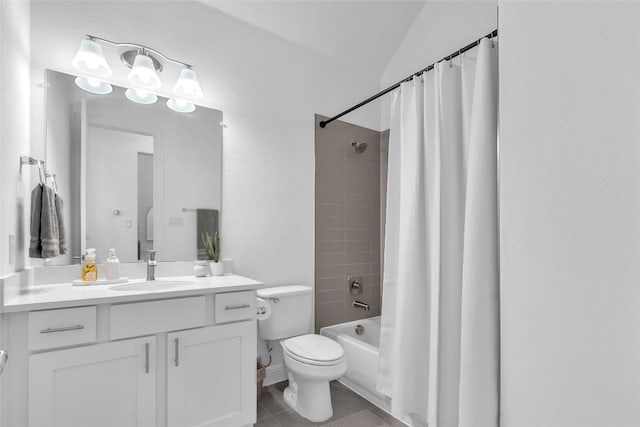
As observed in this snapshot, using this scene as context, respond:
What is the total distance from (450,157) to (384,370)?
1.16 m

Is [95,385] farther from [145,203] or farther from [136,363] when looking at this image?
[145,203]

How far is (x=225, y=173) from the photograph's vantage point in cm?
225

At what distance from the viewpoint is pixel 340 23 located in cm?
259

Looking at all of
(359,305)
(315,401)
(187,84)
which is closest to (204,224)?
(187,84)

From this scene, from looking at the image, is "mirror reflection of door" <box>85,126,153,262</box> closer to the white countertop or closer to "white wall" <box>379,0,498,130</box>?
the white countertop

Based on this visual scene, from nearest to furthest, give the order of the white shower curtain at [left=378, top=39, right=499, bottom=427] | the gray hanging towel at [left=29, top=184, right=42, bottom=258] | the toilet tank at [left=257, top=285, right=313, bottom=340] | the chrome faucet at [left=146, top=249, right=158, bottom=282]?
the white shower curtain at [left=378, top=39, right=499, bottom=427]
the gray hanging towel at [left=29, top=184, right=42, bottom=258]
the chrome faucet at [left=146, top=249, right=158, bottom=282]
the toilet tank at [left=257, top=285, right=313, bottom=340]

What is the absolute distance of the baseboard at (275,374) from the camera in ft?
7.85

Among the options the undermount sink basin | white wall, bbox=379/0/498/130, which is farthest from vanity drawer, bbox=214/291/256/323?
white wall, bbox=379/0/498/130

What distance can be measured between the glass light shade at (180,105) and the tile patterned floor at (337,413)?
200 centimetres

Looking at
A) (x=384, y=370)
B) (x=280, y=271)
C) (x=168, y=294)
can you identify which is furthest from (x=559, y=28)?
(x=280, y=271)

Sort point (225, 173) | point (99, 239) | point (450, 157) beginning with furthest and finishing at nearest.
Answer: point (225, 173) < point (99, 239) < point (450, 157)

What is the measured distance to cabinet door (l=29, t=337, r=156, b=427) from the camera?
126 cm

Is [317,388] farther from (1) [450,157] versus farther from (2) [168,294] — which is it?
(1) [450,157]

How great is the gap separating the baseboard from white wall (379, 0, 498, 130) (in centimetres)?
228
